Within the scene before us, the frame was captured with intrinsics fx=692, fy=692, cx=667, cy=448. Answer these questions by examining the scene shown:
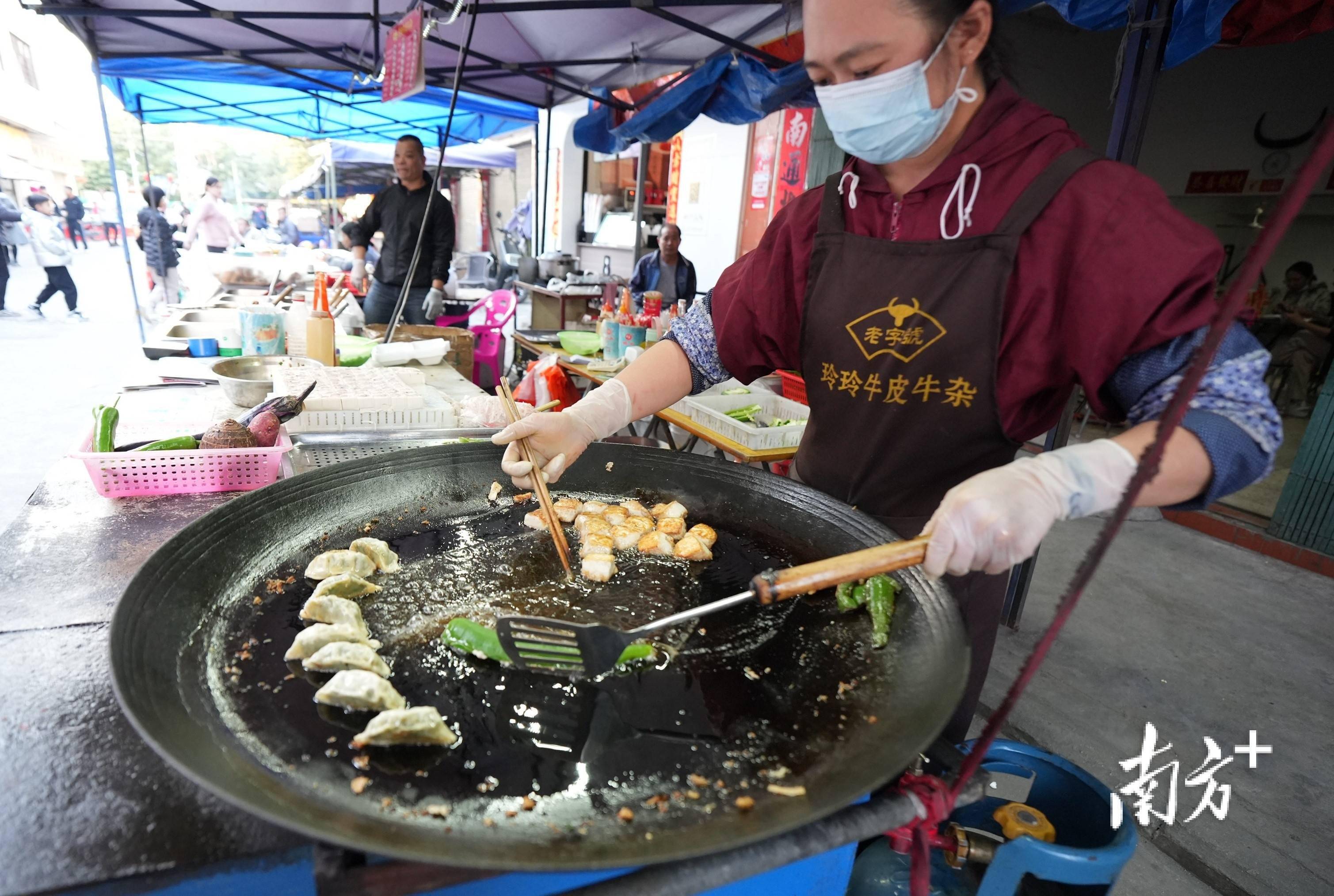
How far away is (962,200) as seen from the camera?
68.8 inches

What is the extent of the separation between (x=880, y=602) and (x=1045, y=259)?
2.89 feet

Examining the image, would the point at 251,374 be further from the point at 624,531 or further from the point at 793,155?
the point at 793,155

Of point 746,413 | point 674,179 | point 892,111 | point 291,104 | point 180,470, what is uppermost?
point 291,104

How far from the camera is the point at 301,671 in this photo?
1.30m

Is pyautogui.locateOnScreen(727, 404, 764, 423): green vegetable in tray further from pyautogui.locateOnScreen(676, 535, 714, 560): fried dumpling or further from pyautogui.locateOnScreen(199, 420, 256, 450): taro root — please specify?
pyautogui.locateOnScreen(199, 420, 256, 450): taro root

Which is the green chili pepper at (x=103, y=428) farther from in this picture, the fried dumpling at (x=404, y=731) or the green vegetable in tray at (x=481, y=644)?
the fried dumpling at (x=404, y=731)

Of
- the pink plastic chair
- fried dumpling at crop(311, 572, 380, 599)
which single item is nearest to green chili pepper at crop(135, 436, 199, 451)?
fried dumpling at crop(311, 572, 380, 599)

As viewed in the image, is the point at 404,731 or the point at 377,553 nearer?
the point at 404,731

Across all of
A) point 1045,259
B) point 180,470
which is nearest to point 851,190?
point 1045,259

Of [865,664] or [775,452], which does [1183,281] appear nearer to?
[865,664]

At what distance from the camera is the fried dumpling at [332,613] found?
143cm

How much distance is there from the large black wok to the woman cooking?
0.28 metres

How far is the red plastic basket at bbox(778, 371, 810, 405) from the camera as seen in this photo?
178 inches

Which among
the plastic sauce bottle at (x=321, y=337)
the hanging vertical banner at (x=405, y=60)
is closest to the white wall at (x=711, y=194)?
the hanging vertical banner at (x=405, y=60)
